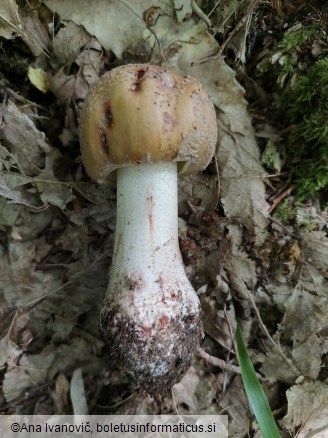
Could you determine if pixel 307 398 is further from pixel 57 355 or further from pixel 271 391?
pixel 57 355

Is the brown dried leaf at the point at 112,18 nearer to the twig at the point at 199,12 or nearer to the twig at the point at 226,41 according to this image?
the twig at the point at 199,12

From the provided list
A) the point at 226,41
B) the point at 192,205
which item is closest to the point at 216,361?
the point at 192,205

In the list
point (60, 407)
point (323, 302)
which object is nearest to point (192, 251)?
point (323, 302)

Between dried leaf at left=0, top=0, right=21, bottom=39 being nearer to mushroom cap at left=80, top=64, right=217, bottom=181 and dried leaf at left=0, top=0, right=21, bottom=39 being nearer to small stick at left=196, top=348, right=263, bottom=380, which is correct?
mushroom cap at left=80, top=64, right=217, bottom=181

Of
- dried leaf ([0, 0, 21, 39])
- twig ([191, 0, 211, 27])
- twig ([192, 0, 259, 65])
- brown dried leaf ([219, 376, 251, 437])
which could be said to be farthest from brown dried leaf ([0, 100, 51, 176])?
brown dried leaf ([219, 376, 251, 437])

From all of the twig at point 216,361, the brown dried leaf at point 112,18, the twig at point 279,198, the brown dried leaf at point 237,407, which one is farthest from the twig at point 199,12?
the brown dried leaf at point 237,407

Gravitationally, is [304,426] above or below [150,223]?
below
